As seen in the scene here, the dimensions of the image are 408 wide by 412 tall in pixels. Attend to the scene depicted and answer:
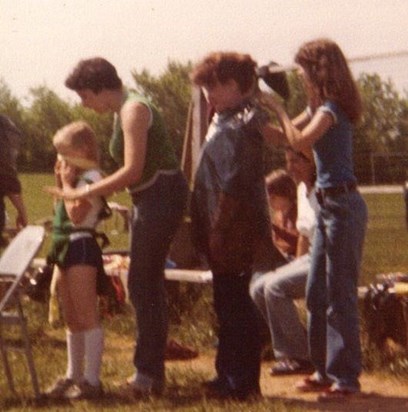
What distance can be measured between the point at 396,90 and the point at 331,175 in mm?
4062

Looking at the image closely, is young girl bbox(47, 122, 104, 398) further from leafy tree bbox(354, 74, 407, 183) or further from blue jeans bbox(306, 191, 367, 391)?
leafy tree bbox(354, 74, 407, 183)

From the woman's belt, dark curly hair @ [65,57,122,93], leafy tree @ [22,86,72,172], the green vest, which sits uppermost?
dark curly hair @ [65,57,122,93]

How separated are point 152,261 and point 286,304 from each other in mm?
1136

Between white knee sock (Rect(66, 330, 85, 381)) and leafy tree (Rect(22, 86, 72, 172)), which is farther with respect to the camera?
leafy tree (Rect(22, 86, 72, 172))

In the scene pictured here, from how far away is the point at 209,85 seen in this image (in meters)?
6.21

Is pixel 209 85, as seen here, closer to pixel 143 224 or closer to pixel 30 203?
pixel 143 224

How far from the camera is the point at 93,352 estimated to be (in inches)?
261

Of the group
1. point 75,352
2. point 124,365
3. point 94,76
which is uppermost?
point 94,76

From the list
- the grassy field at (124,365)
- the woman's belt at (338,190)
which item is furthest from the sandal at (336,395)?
the woman's belt at (338,190)

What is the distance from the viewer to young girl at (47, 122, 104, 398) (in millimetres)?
6617

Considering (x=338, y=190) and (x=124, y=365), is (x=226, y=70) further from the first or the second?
(x=124, y=365)

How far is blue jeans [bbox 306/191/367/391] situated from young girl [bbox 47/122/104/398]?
1.10 m

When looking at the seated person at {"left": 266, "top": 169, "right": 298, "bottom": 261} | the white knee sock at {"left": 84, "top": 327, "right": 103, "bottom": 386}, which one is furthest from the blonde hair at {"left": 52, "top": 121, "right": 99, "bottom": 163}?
the seated person at {"left": 266, "top": 169, "right": 298, "bottom": 261}

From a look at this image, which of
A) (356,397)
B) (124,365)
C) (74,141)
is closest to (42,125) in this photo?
(124,365)
